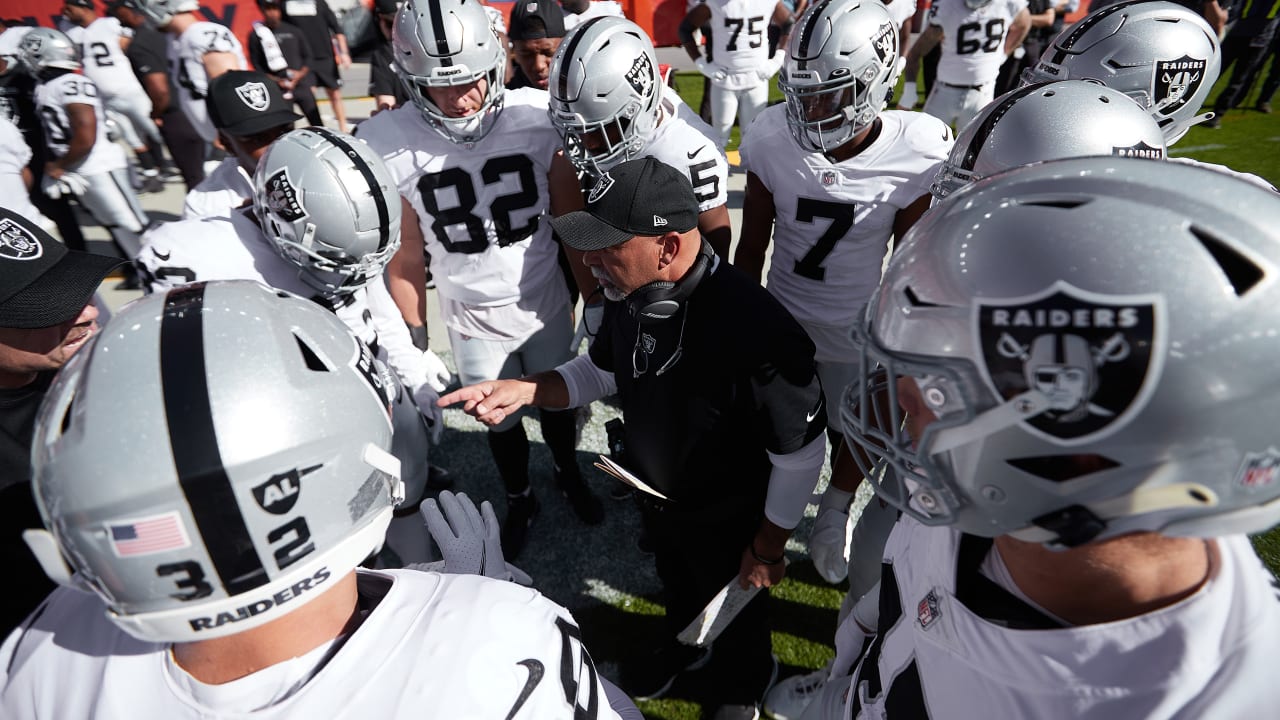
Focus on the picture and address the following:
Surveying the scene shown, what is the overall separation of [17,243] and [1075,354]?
8.55 feet

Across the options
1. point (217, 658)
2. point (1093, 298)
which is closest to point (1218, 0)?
point (1093, 298)

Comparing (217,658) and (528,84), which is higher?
(217,658)

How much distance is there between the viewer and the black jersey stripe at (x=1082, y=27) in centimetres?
287

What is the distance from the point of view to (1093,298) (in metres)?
0.92

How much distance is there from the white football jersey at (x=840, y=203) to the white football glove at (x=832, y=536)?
0.73 m

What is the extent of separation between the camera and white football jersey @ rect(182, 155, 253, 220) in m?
3.20

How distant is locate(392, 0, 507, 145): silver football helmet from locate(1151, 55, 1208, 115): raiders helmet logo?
2880 mm

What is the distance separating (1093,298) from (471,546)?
1403mm

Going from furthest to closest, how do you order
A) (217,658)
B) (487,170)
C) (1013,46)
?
1. (1013,46)
2. (487,170)
3. (217,658)

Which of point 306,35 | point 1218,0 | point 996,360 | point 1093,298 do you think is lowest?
point 306,35

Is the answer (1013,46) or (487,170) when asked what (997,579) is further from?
(1013,46)

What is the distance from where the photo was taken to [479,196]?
10.2 feet

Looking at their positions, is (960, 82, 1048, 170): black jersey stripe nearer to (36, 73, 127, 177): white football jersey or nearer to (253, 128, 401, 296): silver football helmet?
(253, 128, 401, 296): silver football helmet

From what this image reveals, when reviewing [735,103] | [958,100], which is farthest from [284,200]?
[958,100]
